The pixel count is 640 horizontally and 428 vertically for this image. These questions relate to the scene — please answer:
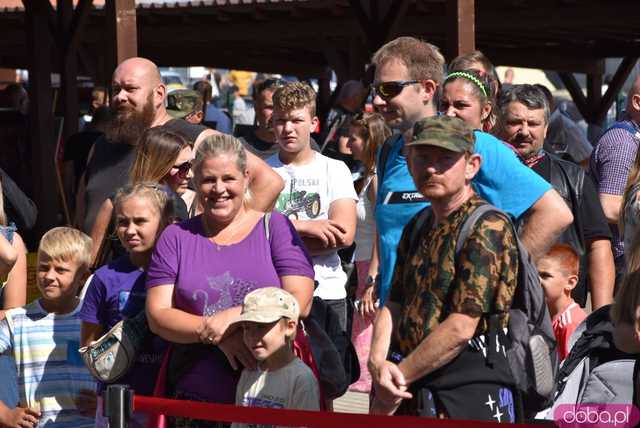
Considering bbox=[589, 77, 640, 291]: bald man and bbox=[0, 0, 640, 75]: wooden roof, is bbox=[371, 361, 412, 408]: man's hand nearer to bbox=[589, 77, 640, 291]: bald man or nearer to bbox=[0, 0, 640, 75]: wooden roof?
bbox=[589, 77, 640, 291]: bald man

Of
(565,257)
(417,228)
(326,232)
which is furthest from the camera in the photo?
(326,232)

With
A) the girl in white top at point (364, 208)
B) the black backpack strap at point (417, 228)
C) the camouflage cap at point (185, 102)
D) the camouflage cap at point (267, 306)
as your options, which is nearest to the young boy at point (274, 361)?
the camouflage cap at point (267, 306)

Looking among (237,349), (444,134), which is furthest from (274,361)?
(444,134)

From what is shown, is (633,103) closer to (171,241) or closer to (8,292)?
(171,241)

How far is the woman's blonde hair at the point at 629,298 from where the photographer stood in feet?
11.1

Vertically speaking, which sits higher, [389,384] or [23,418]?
[389,384]

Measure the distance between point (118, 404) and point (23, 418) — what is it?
1083 millimetres

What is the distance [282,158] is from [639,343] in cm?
297

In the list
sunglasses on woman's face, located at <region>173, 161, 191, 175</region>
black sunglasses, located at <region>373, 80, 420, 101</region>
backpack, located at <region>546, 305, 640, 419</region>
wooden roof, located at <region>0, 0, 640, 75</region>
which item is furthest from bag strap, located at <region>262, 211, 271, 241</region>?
wooden roof, located at <region>0, 0, 640, 75</region>

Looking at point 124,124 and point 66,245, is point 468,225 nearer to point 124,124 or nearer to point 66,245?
point 66,245

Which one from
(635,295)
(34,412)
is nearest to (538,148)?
(635,295)

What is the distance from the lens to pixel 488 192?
4230mm

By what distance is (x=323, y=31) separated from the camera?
1639 cm

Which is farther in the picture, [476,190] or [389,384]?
[476,190]
